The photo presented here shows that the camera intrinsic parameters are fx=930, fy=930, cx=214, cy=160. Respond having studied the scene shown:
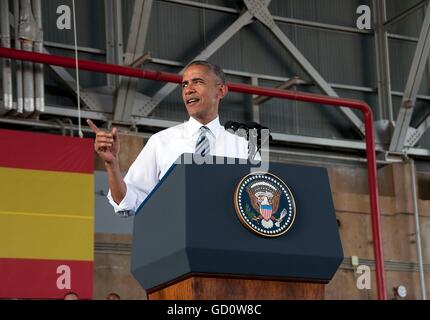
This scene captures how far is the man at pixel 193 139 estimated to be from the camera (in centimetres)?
311

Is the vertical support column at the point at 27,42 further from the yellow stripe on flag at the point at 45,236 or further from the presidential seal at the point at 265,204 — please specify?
the presidential seal at the point at 265,204

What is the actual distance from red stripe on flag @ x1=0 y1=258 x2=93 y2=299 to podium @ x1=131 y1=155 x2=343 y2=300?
20.2 feet

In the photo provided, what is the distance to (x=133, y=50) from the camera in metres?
10.1

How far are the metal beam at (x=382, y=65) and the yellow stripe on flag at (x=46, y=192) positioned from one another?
4.74 meters

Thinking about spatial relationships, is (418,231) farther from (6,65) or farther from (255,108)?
(6,65)

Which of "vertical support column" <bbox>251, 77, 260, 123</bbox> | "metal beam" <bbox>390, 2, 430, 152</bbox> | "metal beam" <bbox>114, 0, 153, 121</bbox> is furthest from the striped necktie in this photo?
"metal beam" <bbox>390, 2, 430, 152</bbox>

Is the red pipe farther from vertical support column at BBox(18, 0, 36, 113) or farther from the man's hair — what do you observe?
the man's hair

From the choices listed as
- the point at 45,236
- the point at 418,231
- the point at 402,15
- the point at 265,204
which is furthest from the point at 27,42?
the point at 265,204

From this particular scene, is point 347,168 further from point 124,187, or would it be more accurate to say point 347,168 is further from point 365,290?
point 124,187

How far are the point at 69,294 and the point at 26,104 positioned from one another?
1950 mm

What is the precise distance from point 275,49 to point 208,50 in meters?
1.17

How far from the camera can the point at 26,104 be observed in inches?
361

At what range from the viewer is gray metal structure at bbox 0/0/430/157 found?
32.5ft
